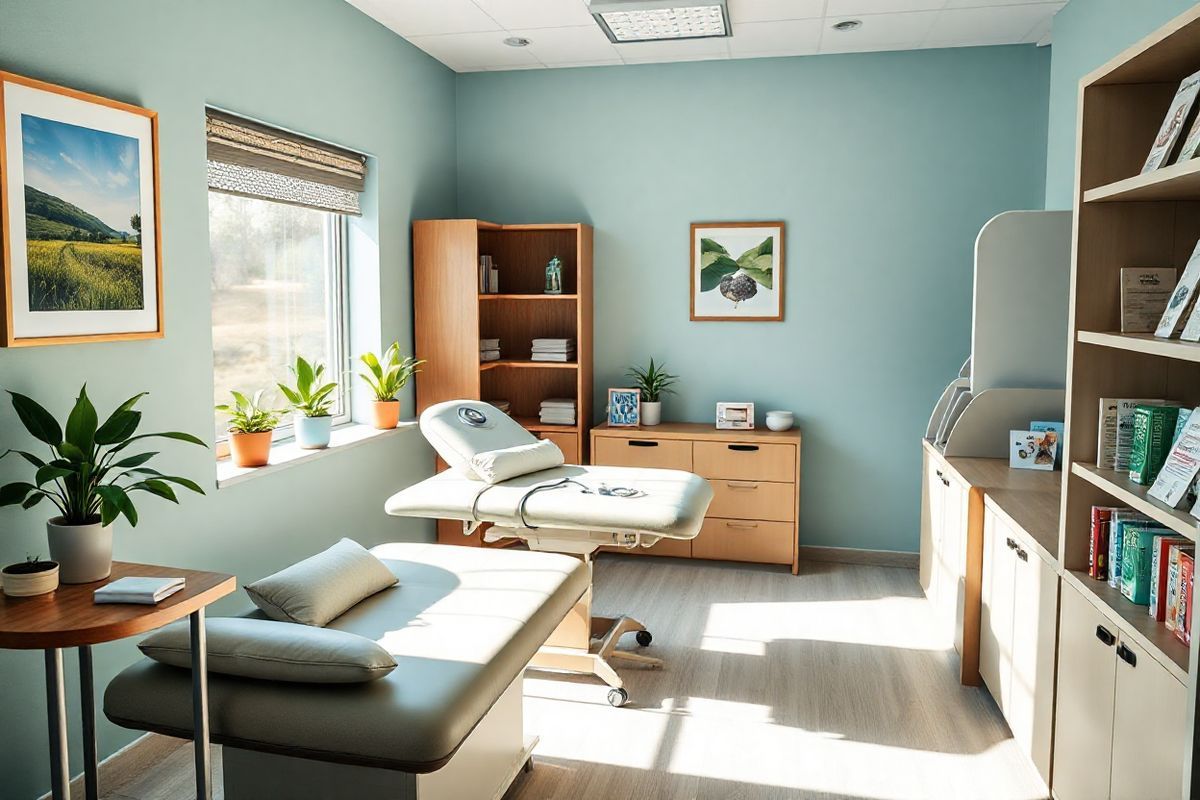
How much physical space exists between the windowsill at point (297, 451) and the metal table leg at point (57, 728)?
3.49 feet

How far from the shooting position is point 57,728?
1976 mm

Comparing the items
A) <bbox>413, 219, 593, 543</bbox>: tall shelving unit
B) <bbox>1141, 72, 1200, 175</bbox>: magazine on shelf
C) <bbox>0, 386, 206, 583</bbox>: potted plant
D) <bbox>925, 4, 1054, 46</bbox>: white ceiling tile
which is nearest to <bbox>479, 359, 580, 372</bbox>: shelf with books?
<bbox>413, 219, 593, 543</bbox>: tall shelving unit

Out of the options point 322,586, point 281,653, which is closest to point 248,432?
point 322,586

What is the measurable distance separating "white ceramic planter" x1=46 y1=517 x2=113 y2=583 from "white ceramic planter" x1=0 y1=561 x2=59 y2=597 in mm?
78

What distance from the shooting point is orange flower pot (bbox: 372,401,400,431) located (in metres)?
4.16

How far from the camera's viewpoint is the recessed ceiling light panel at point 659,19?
370 centimetres

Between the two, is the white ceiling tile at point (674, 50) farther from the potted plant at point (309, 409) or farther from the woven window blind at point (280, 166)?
the potted plant at point (309, 409)

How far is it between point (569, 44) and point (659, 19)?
0.70m

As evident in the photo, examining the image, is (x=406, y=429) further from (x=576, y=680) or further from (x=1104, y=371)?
(x=1104, y=371)

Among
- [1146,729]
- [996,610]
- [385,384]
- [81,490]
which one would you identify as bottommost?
[996,610]

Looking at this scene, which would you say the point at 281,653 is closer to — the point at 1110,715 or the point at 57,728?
the point at 57,728

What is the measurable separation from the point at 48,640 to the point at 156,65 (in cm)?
180

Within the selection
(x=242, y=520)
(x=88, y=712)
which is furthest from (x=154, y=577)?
(x=242, y=520)

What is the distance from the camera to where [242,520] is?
10.5ft
